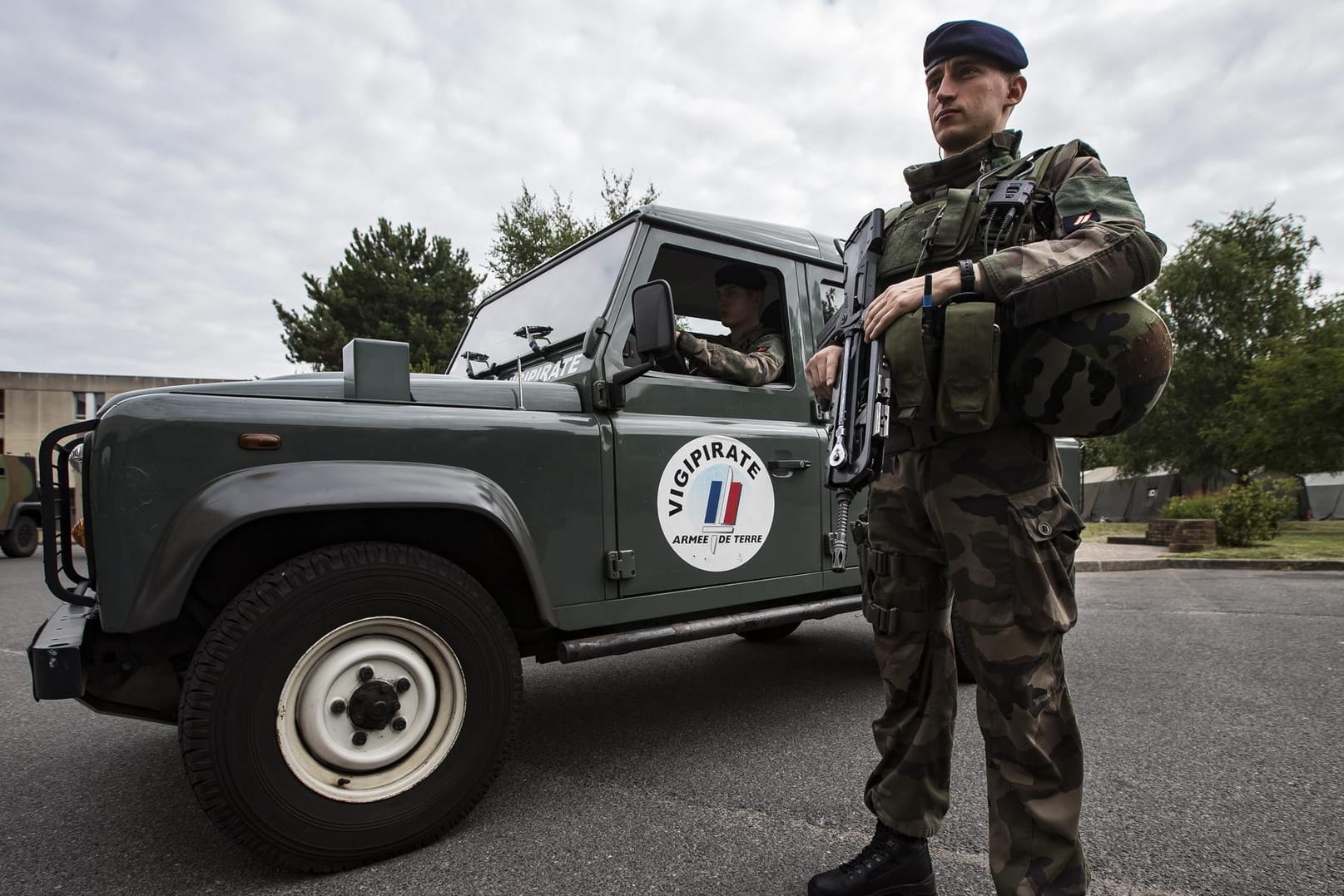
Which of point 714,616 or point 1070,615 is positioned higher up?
point 1070,615

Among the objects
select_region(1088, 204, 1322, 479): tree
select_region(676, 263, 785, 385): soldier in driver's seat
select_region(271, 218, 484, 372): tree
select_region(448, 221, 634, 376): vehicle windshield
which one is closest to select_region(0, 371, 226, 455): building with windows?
select_region(271, 218, 484, 372): tree

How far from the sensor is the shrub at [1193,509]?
11.1 m

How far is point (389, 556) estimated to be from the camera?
Result: 1931 millimetres

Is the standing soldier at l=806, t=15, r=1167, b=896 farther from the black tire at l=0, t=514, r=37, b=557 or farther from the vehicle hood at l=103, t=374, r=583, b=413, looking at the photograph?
the black tire at l=0, t=514, r=37, b=557

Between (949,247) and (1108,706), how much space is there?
2.41 meters

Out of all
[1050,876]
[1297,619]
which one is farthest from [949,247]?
[1297,619]

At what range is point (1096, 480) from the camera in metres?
34.7

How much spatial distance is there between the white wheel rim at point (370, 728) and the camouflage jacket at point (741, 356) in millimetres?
1327

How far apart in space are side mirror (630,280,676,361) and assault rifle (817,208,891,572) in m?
0.54

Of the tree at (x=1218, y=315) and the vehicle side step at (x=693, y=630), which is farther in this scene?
the tree at (x=1218, y=315)

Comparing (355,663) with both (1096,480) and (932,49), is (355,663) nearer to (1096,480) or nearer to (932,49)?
(932,49)

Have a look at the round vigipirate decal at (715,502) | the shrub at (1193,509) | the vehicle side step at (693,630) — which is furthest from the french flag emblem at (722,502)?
the shrub at (1193,509)

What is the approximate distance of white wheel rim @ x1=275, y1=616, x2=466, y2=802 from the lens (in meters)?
1.83

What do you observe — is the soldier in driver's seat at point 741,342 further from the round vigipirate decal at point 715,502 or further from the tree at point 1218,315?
the tree at point 1218,315
